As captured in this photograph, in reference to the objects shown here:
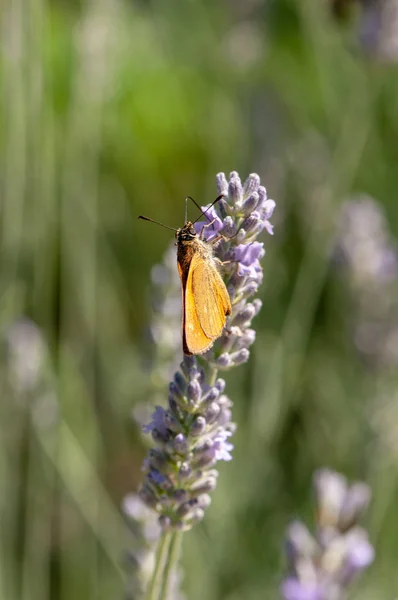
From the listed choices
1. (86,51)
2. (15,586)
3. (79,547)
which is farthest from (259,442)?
(86,51)

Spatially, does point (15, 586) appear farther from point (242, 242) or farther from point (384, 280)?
point (242, 242)

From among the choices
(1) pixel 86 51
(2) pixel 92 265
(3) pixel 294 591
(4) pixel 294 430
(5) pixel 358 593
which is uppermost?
(1) pixel 86 51

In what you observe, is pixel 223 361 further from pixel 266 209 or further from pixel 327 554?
pixel 327 554

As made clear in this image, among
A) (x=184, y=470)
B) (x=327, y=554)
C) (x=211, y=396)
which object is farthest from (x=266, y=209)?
(x=327, y=554)

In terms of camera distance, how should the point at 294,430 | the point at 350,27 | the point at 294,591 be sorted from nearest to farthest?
the point at 294,591 < the point at 350,27 < the point at 294,430

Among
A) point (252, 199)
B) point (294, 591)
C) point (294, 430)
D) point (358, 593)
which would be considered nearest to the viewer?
point (252, 199)

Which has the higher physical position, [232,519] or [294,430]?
[294,430]

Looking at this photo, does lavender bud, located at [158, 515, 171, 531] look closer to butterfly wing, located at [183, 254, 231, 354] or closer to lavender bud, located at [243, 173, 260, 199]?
butterfly wing, located at [183, 254, 231, 354]
